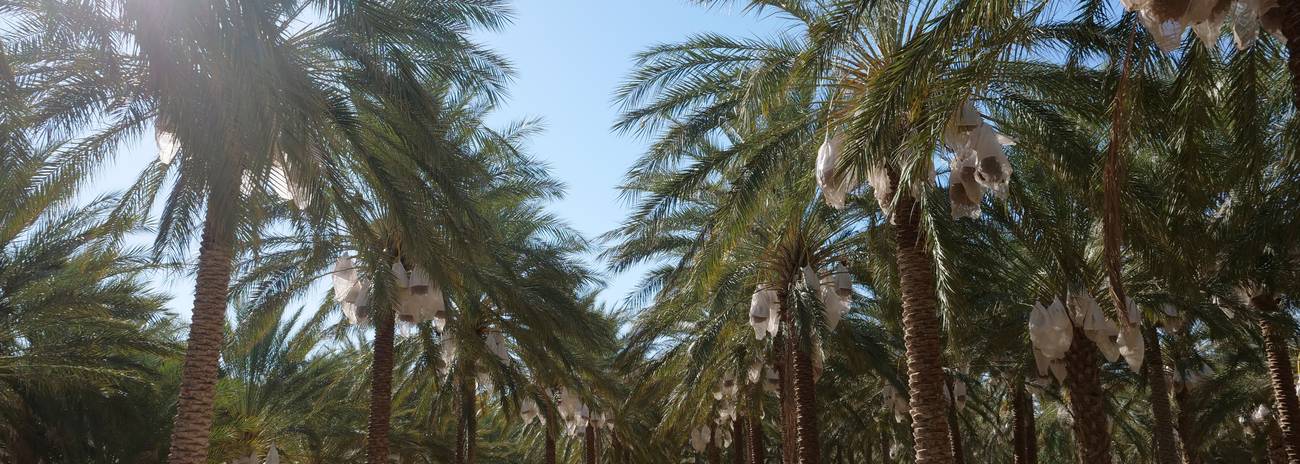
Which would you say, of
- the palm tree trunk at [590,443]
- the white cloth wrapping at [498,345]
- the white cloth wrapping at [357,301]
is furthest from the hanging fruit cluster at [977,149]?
the palm tree trunk at [590,443]

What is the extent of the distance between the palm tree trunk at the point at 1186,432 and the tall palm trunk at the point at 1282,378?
14.7 feet

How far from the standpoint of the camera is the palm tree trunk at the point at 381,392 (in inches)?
597

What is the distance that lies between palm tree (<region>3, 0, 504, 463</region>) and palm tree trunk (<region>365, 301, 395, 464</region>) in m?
4.40

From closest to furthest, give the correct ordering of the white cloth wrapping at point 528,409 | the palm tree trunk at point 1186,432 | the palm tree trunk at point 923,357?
1. the palm tree trunk at point 923,357
2. the white cloth wrapping at point 528,409
3. the palm tree trunk at point 1186,432

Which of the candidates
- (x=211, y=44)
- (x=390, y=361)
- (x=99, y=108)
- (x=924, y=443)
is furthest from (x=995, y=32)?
(x=390, y=361)

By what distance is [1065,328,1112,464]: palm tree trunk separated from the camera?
14.9 metres

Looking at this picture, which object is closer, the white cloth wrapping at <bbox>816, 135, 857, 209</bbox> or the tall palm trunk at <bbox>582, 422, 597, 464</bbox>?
the white cloth wrapping at <bbox>816, 135, 857, 209</bbox>

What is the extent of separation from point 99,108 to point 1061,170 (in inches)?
382

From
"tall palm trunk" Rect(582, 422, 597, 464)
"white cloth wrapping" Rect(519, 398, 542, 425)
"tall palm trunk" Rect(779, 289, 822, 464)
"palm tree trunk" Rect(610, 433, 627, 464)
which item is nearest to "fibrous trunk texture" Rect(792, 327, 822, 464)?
"tall palm trunk" Rect(779, 289, 822, 464)

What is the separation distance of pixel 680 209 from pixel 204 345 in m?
8.93

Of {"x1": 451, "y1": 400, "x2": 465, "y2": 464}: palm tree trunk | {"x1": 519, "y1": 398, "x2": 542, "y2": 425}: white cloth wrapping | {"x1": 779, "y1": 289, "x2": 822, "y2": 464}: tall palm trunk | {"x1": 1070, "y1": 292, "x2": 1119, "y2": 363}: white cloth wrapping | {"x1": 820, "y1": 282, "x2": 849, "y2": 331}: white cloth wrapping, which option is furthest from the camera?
{"x1": 451, "y1": 400, "x2": 465, "y2": 464}: palm tree trunk

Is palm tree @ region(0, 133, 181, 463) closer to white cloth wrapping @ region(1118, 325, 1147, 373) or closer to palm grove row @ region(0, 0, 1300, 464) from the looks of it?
palm grove row @ region(0, 0, 1300, 464)

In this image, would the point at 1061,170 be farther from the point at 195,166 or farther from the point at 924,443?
the point at 195,166

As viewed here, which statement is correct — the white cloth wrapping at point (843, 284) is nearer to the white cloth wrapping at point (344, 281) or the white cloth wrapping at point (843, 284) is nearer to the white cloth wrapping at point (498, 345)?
the white cloth wrapping at point (344, 281)
